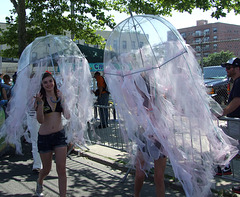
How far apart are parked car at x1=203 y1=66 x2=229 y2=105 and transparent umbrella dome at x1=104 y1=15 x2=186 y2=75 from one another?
31.8 feet

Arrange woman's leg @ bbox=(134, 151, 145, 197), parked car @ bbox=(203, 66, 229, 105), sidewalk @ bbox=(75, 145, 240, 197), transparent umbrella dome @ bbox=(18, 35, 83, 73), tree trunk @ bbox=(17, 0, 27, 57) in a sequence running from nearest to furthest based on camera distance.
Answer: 1. woman's leg @ bbox=(134, 151, 145, 197)
2. sidewalk @ bbox=(75, 145, 240, 197)
3. transparent umbrella dome @ bbox=(18, 35, 83, 73)
4. tree trunk @ bbox=(17, 0, 27, 57)
5. parked car @ bbox=(203, 66, 229, 105)

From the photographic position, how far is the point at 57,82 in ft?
20.7

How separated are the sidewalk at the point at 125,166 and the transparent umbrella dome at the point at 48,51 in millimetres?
2218

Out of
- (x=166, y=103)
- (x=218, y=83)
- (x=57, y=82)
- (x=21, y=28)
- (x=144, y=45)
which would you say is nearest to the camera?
(x=166, y=103)

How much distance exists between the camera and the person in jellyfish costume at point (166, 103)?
3.43 m

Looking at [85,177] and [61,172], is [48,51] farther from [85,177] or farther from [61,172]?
[61,172]

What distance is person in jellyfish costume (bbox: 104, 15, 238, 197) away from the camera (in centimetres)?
343

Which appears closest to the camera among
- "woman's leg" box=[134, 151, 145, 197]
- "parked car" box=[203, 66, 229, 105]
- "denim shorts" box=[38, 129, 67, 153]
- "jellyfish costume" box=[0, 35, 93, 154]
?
"woman's leg" box=[134, 151, 145, 197]

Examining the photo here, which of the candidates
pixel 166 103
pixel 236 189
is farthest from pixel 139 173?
pixel 236 189

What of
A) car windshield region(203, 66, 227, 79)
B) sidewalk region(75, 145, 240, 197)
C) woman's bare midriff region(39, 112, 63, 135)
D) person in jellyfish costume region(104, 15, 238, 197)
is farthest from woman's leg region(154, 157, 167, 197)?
car windshield region(203, 66, 227, 79)

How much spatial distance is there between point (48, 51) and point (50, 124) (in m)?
2.79

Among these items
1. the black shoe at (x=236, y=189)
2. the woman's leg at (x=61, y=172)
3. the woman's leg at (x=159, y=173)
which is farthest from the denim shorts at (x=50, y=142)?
the black shoe at (x=236, y=189)

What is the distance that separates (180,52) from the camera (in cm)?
353

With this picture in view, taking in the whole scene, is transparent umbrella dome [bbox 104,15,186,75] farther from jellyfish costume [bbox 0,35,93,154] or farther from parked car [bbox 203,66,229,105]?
parked car [bbox 203,66,229,105]
